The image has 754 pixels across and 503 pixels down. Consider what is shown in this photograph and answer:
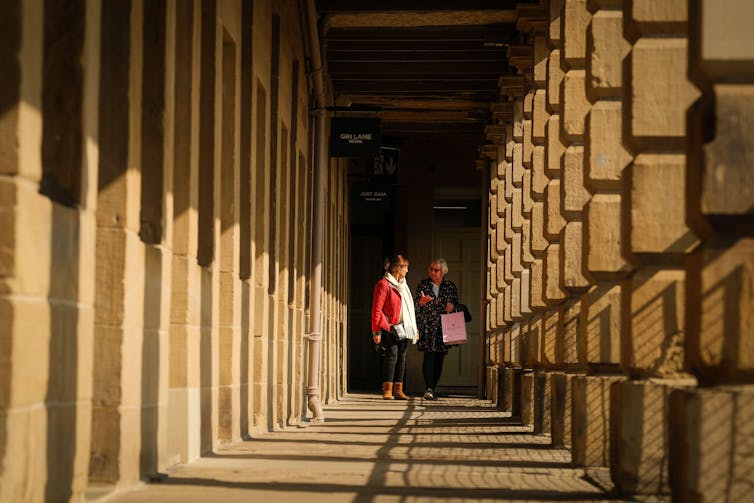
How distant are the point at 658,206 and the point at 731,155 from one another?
58.4 inches

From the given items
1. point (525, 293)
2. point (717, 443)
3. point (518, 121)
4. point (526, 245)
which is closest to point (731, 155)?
point (717, 443)

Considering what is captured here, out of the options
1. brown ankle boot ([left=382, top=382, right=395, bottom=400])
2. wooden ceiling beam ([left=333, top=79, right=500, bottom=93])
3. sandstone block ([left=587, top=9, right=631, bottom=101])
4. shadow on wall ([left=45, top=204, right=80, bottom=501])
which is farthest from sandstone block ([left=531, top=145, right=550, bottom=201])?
shadow on wall ([left=45, top=204, right=80, bottom=501])

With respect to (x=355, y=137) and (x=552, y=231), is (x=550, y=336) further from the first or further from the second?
(x=355, y=137)

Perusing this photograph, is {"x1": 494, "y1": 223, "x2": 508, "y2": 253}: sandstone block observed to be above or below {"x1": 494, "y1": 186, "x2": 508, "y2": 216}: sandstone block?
below

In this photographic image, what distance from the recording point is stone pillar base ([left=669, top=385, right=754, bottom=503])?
4.27 metres

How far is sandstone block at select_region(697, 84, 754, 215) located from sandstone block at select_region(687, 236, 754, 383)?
11cm

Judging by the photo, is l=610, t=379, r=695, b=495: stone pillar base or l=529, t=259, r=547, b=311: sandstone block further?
l=529, t=259, r=547, b=311: sandstone block

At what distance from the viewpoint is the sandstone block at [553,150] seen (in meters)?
11.1

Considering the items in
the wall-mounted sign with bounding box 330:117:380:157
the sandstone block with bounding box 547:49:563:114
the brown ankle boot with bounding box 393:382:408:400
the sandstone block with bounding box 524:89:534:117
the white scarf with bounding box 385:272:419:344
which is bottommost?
the brown ankle boot with bounding box 393:382:408:400

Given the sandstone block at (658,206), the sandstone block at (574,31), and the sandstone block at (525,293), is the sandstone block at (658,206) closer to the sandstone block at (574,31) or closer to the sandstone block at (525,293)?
the sandstone block at (574,31)

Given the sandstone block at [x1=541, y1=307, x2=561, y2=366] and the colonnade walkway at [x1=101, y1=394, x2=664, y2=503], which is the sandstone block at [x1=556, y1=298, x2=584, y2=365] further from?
the sandstone block at [x1=541, y1=307, x2=561, y2=366]

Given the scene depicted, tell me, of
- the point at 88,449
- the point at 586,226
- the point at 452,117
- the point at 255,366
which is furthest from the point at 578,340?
the point at 452,117

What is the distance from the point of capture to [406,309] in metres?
19.3

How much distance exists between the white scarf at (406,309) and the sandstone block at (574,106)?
32.4 feet
